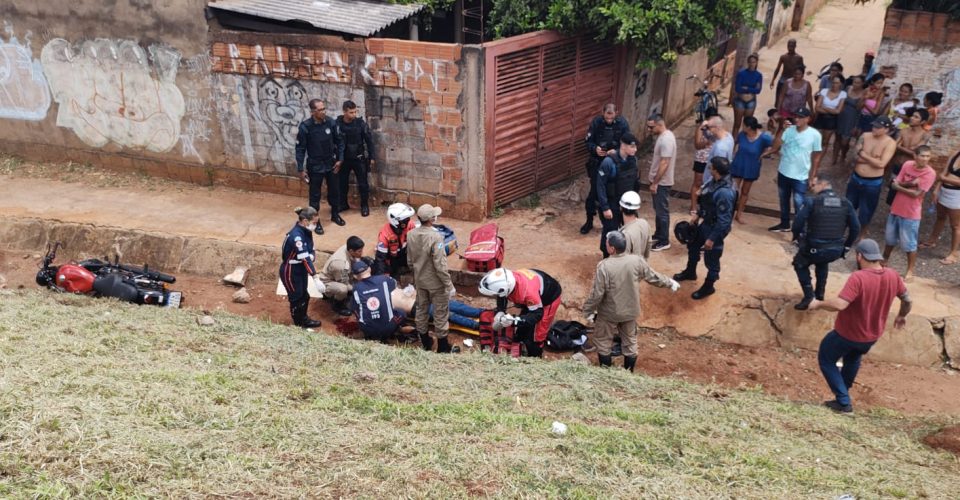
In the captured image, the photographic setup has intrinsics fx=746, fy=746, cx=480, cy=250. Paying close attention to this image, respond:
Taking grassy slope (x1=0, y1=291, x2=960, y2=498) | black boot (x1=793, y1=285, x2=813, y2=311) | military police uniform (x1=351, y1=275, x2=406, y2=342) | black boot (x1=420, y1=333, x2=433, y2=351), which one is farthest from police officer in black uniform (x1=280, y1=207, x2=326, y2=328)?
black boot (x1=793, y1=285, x2=813, y2=311)

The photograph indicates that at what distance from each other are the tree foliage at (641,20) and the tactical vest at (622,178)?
2.11m

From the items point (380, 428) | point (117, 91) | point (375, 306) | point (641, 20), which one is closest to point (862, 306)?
point (380, 428)

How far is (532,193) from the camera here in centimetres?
1127

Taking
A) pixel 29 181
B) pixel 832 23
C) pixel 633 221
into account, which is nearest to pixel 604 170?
pixel 633 221

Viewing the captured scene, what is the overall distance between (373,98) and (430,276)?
3682 mm

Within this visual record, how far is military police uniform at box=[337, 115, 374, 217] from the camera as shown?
10.0 metres

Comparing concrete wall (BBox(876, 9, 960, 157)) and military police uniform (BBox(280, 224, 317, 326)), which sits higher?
concrete wall (BBox(876, 9, 960, 157))

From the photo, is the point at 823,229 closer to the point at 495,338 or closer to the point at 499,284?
the point at 499,284

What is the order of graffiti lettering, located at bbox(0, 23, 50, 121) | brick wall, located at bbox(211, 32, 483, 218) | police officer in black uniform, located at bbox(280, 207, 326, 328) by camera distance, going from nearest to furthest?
police officer in black uniform, located at bbox(280, 207, 326, 328)
brick wall, located at bbox(211, 32, 483, 218)
graffiti lettering, located at bbox(0, 23, 50, 121)

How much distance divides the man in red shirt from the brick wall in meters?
5.23

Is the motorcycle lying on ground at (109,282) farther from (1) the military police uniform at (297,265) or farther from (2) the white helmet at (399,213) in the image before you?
(2) the white helmet at (399,213)

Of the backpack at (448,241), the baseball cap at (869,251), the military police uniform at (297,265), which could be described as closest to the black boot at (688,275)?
the baseball cap at (869,251)

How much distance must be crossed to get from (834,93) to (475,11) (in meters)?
Result: 5.71

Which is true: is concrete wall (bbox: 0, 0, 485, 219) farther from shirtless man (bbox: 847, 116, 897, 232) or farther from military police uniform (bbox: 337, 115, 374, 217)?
shirtless man (bbox: 847, 116, 897, 232)
